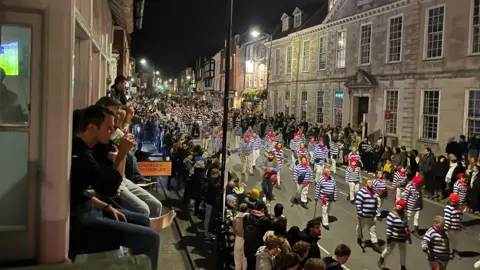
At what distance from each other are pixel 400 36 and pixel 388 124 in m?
5.30

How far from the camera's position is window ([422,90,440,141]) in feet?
80.8

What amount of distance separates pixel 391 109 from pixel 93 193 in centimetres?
2707

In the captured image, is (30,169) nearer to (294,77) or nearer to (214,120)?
(214,120)

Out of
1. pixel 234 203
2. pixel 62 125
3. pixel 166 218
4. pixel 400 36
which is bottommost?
pixel 234 203

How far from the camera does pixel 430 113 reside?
2508 centimetres

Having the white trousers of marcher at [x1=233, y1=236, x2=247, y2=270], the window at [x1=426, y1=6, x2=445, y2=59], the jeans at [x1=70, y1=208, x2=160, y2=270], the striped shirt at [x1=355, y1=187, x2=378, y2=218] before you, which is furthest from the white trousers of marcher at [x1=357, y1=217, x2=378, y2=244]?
the window at [x1=426, y1=6, x2=445, y2=59]

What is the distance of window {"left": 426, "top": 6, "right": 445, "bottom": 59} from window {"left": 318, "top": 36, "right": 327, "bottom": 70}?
39.7ft

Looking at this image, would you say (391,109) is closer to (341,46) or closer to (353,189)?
(341,46)

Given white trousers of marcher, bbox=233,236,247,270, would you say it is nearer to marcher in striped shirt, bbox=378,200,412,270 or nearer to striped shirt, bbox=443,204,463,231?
marcher in striped shirt, bbox=378,200,412,270

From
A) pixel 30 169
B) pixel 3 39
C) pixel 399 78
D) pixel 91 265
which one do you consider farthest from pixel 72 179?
pixel 399 78

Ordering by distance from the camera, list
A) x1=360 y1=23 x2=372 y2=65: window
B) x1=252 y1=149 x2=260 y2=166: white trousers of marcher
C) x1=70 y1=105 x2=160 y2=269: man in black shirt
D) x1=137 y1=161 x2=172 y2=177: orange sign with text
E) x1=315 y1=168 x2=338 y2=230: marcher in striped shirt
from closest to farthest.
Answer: x1=70 y1=105 x2=160 y2=269: man in black shirt, x1=137 y1=161 x2=172 y2=177: orange sign with text, x1=315 y1=168 x2=338 y2=230: marcher in striped shirt, x1=252 y1=149 x2=260 y2=166: white trousers of marcher, x1=360 y1=23 x2=372 y2=65: window

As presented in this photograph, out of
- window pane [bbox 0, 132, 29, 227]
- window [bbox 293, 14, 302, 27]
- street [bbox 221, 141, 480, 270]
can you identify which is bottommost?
street [bbox 221, 141, 480, 270]

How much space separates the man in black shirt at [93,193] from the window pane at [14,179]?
31 centimetres

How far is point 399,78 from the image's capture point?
2756cm
